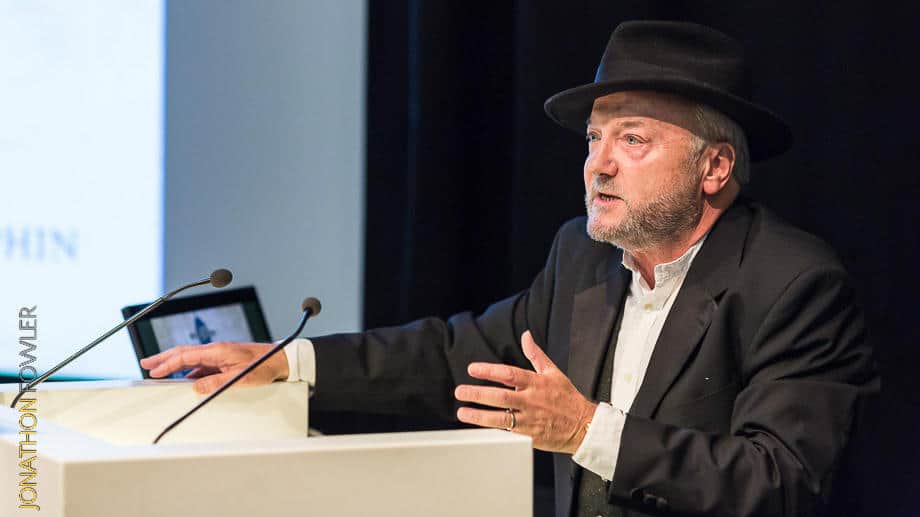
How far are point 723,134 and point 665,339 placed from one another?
416 millimetres

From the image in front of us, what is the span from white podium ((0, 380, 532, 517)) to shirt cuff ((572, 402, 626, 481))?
0.37 metres

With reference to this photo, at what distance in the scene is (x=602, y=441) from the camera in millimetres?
1610

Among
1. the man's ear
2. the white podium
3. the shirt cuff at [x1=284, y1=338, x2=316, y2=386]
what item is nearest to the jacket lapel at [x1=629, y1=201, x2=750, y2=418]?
the man's ear

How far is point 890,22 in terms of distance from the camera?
2502mm

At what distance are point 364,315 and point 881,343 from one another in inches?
60.1

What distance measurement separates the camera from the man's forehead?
78.7 inches

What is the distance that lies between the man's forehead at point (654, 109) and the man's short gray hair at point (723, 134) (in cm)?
2

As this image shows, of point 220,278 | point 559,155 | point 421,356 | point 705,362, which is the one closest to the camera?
point 220,278

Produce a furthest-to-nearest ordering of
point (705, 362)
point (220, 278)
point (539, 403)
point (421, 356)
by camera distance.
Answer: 1. point (421, 356)
2. point (705, 362)
3. point (220, 278)
4. point (539, 403)

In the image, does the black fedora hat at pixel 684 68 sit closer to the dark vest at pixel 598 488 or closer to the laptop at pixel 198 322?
the dark vest at pixel 598 488

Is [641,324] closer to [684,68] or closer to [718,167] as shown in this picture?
[718,167]

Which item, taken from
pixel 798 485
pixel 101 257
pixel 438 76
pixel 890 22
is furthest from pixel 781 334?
pixel 101 257

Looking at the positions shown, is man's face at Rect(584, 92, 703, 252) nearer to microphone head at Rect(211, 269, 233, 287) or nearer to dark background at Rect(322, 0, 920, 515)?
dark background at Rect(322, 0, 920, 515)

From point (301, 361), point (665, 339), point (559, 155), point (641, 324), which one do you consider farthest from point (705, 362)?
point (559, 155)
